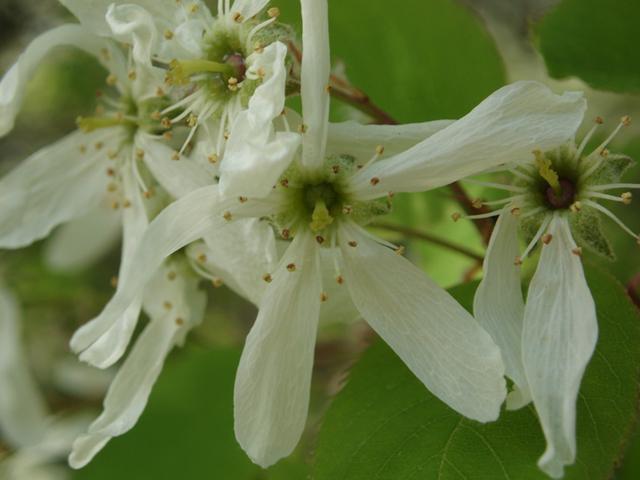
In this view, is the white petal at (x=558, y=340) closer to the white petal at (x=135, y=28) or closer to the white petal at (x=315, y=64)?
the white petal at (x=315, y=64)

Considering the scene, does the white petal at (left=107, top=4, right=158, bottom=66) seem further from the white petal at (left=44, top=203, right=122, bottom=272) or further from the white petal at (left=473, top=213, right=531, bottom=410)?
the white petal at (left=44, top=203, right=122, bottom=272)

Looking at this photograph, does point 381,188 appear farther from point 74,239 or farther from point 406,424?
point 74,239

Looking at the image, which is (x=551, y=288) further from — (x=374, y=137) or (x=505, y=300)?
(x=374, y=137)

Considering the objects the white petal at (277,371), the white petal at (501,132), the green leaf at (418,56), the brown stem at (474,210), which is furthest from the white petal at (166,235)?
the green leaf at (418,56)

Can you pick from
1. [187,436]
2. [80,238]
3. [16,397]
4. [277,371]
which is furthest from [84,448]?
[80,238]

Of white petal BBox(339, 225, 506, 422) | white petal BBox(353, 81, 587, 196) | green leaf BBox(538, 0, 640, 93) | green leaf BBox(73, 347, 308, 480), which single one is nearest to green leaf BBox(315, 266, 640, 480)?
white petal BBox(339, 225, 506, 422)

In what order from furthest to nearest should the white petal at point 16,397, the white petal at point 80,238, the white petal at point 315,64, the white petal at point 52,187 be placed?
the white petal at point 80,238 → the white petal at point 16,397 → the white petal at point 52,187 → the white petal at point 315,64

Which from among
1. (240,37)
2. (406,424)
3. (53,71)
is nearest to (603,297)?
(406,424)

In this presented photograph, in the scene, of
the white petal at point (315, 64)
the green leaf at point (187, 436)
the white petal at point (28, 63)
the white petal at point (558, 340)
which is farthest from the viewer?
the green leaf at point (187, 436)
